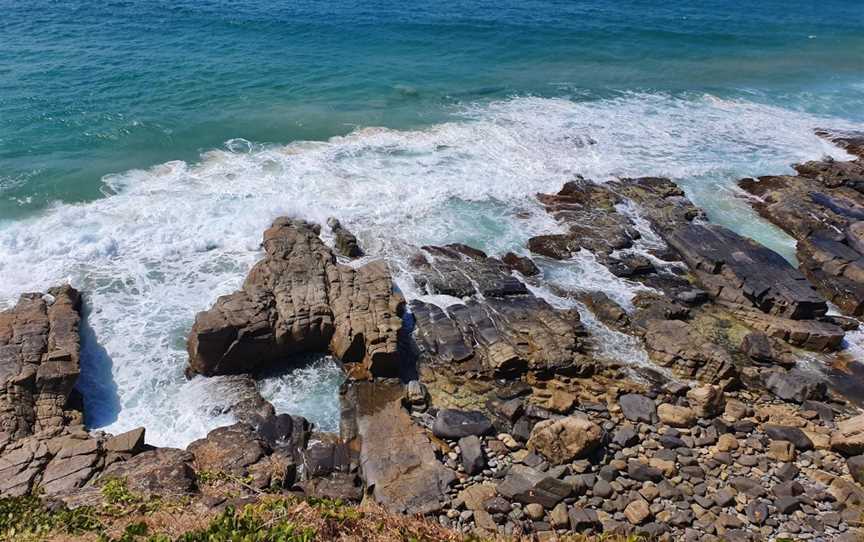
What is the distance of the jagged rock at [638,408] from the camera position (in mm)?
16438

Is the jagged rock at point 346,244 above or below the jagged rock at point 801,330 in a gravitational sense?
above

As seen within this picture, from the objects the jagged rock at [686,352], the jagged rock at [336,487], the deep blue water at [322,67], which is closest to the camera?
the jagged rock at [336,487]

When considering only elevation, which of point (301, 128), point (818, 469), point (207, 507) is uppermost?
point (301, 128)

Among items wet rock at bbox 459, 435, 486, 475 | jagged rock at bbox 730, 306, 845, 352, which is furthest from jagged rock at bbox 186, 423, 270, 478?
jagged rock at bbox 730, 306, 845, 352

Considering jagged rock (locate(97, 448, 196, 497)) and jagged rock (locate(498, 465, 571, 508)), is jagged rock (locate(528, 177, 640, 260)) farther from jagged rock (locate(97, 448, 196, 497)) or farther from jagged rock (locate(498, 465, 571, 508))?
jagged rock (locate(97, 448, 196, 497))

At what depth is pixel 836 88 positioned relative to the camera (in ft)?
160

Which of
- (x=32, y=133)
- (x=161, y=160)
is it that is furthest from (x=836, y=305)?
(x=32, y=133)

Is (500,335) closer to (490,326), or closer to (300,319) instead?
(490,326)

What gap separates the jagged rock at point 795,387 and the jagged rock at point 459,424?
958 cm

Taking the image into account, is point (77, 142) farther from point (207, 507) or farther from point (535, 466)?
point (535, 466)

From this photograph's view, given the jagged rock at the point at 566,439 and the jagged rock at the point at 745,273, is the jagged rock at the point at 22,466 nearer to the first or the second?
the jagged rock at the point at 566,439

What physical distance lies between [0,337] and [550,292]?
1853 cm

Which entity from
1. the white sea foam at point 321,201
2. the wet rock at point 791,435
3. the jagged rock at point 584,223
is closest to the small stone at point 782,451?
the wet rock at point 791,435

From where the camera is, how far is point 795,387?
17.6 m
